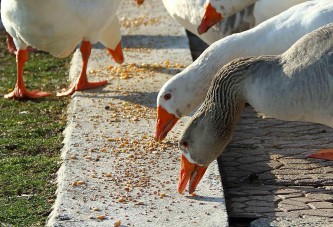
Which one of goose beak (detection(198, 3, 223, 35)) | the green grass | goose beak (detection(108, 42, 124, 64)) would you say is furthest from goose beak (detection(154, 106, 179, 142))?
goose beak (detection(108, 42, 124, 64))

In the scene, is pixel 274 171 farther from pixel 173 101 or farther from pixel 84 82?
pixel 84 82

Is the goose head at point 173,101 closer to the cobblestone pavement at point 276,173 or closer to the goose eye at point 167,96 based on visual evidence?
the goose eye at point 167,96

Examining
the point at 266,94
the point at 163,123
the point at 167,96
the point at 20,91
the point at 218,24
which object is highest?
the point at 266,94

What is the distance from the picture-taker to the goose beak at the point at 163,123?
663 centimetres

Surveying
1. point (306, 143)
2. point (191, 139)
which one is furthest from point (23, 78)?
point (191, 139)

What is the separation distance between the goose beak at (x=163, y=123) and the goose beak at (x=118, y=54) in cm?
245

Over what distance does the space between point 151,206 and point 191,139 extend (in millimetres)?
486

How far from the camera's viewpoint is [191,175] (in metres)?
5.71

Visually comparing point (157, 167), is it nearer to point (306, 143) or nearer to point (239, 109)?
point (239, 109)

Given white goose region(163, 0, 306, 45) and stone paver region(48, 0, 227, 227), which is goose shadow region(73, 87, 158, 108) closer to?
stone paver region(48, 0, 227, 227)

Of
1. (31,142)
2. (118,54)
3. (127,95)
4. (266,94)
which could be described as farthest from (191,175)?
(118,54)

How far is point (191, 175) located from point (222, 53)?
1.27m

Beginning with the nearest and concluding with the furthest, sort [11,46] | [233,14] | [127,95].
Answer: [233,14] → [127,95] → [11,46]

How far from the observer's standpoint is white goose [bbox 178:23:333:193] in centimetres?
530
